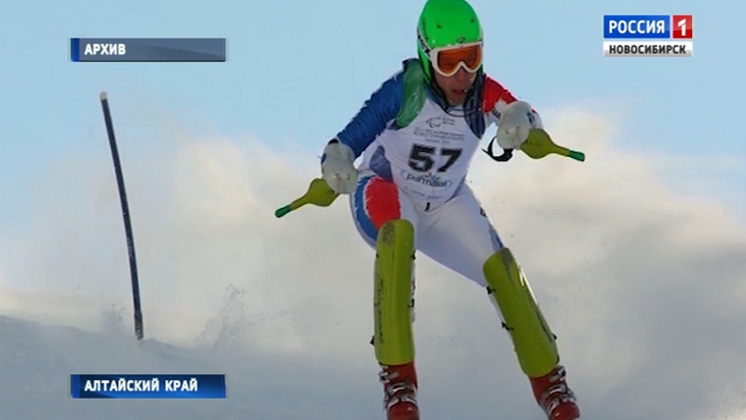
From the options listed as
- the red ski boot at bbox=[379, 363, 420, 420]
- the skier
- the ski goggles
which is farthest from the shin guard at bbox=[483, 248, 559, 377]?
the ski goggles

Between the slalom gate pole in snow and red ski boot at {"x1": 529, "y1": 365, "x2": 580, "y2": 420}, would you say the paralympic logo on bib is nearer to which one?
red ski boot at {"x1": 529, "y1": 365, "x2": 580, "y2": 420}

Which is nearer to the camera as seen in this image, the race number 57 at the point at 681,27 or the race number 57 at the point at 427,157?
the race number 57 at the point at 427,157

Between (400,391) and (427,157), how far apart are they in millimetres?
1414

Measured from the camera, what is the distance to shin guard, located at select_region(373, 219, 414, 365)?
8.80 meters

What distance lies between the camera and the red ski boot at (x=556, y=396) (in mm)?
8875

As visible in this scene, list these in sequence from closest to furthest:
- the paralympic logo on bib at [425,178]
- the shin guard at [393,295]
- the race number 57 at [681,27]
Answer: the shin guard at [393,295] < the paralympic logo on bib at [425,178] < the race number 57 at [681,27]

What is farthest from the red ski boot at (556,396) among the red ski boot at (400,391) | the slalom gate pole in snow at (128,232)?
the slalom gate pole in snow at (128,232)

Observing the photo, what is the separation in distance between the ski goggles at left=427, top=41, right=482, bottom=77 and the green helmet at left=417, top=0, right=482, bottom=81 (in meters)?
0.03

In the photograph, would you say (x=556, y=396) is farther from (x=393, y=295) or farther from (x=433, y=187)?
(x=433, y=187)

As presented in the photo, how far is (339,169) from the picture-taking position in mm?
8820

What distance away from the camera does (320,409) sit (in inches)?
425

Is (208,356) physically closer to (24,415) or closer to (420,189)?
(24,415)

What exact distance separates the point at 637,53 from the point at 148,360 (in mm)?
4304

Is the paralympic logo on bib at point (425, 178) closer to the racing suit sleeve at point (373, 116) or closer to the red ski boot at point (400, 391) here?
the racing suit sleeve at point (373, 116)
